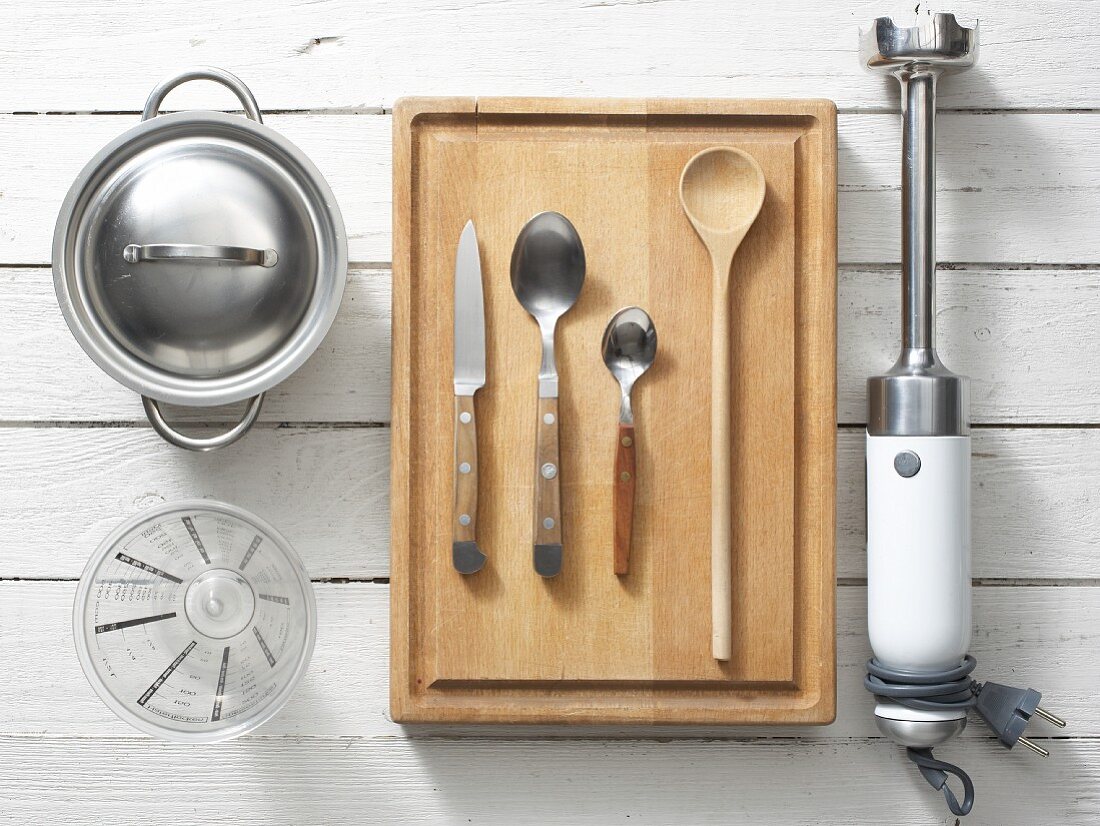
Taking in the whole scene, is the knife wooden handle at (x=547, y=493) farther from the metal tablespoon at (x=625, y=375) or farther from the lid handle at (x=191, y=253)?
the lid handle at (x=191, y=253)

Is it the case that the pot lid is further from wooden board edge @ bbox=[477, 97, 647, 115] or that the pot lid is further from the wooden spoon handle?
the wooden spoon handle

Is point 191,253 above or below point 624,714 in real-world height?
above

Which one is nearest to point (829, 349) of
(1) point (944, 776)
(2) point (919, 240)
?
(2) point (919, 240)

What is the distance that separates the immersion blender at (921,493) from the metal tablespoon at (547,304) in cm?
22

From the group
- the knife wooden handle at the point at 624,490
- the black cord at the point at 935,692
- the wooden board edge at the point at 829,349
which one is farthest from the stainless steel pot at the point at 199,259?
the black cord at the point at 935,692

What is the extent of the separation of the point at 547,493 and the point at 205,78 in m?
0.35

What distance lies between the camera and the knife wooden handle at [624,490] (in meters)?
0.59

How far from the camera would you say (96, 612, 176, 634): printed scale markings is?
57 centimetres

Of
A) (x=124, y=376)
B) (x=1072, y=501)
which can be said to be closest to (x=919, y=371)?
(x=1072, y=501)

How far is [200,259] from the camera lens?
20.6 inches

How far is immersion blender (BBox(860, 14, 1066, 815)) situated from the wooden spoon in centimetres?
10

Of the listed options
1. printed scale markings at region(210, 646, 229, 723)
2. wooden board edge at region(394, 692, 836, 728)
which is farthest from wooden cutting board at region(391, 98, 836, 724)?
printed scale markings at region(210, 646, 229, 723)

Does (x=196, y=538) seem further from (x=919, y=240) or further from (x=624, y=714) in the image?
(x=919, y=240)

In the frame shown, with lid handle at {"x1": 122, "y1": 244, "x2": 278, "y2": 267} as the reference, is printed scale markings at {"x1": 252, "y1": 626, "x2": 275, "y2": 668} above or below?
below
